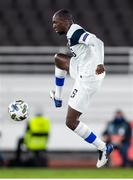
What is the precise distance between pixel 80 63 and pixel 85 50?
0.16 metres

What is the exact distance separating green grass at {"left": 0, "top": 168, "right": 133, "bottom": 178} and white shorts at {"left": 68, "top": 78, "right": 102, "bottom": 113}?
462cm

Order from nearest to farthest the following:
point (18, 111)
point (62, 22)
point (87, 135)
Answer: point (62, 22) → point (87, 135) → point (18, 111)

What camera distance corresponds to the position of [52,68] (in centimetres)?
1972

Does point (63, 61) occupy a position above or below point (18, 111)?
above

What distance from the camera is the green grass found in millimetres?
16141

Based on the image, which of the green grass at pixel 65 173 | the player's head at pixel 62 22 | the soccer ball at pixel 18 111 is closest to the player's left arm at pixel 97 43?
the player's head at pixel 62 22

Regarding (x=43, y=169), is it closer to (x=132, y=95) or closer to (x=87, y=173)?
(x=87, y=173)

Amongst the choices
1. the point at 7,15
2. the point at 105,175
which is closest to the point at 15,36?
the point at 7,15

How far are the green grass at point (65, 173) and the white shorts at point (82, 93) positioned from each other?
4616mm

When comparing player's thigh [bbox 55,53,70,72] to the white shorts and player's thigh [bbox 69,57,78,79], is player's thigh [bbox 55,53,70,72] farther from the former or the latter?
the white shorts

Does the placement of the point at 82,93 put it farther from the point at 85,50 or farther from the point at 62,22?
Answer: the point at 62,22

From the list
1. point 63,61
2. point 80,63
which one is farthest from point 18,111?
point 80,63

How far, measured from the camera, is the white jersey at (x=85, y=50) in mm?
11016

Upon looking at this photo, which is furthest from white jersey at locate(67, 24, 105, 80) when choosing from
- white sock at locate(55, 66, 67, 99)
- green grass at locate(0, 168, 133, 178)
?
green grass at locate(0, 168, 133, 178)
